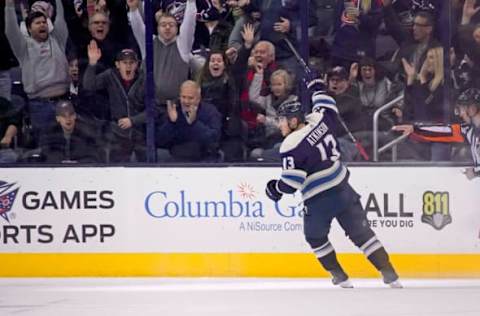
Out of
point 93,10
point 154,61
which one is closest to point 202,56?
point 154,61

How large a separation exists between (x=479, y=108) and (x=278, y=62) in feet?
5.13

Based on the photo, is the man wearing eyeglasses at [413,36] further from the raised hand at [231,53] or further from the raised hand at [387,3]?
the raised hand at [231,53]

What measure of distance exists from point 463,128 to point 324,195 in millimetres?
1181

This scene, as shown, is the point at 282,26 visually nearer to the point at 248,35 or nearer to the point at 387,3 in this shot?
the point at 248,35

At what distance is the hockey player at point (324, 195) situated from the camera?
830cm

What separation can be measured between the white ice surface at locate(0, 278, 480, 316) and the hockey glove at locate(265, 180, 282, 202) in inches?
24.2

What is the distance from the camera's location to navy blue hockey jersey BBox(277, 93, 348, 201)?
830 cm

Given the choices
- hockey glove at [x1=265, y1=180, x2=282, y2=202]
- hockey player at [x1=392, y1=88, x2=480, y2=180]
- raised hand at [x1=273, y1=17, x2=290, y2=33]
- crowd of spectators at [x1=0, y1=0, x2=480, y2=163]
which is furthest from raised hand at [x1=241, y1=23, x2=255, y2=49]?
hockey player at [x1=392, y1=88, x2=480, y2=180]

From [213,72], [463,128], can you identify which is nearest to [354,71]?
[463,128]

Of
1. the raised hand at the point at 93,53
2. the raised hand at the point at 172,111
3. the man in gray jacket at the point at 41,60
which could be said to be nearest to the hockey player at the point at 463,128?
the raised hand at the point at 172,111

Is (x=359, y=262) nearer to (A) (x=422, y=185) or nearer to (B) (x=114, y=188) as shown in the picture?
(A) (x=422, y=185)

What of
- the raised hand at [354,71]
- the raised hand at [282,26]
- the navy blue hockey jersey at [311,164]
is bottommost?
the navy blue hockey jersey at [311,164]

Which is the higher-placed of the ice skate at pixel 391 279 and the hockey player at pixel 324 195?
the hockey player at pixel 324 195

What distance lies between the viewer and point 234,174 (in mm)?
8430
